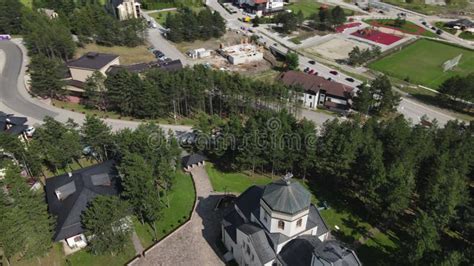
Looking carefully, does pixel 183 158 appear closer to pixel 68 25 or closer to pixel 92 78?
pixel 92 78

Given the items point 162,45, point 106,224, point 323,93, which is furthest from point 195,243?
point 162,45

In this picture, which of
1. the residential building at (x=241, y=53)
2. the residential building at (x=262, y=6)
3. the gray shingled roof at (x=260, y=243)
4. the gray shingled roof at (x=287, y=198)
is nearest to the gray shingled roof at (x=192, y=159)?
the gray shingled roof at (x=260, y=243)

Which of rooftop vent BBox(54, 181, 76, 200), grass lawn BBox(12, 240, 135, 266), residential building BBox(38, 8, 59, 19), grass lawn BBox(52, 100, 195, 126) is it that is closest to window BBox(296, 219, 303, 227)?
grass lawn BBox(12, 240, 135, 266)

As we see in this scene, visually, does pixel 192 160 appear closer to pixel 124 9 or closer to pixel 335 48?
pixel 335 48

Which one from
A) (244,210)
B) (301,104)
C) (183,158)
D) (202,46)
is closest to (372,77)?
(301,104)

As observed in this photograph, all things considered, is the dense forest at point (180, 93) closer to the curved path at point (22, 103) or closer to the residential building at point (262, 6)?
the curved path at point (22, 103)

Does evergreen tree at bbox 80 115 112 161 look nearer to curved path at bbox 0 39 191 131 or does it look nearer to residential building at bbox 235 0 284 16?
curved path at bbox 0 39 191 131
